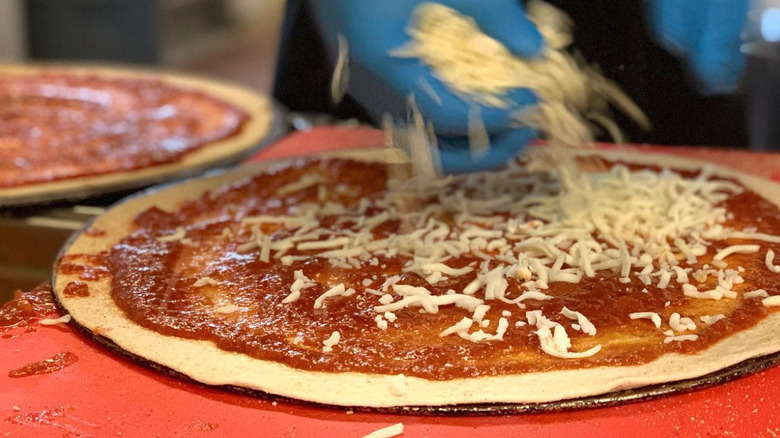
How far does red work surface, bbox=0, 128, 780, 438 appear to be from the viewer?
1.57m

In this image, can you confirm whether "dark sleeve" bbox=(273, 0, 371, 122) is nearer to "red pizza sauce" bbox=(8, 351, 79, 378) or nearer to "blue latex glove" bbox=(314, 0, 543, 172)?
"blue latex glove" bbox=(314, 0, 543, 172)

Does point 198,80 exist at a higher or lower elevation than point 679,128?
lower

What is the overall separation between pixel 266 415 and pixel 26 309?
2.52 ft

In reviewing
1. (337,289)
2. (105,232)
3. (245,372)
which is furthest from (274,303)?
(105,232)

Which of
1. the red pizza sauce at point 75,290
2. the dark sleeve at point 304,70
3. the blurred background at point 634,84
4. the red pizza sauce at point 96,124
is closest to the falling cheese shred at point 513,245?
the red pizza sauce at point 75,290

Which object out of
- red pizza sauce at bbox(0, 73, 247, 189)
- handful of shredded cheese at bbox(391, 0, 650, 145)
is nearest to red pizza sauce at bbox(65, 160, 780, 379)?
handful of shredded cheese at bbox(391, 0, 650, 145)

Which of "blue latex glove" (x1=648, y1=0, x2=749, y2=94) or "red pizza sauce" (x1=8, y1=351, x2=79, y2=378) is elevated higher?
"blue latex glove" (x1=648, y1=0, x2=749, y2=94)

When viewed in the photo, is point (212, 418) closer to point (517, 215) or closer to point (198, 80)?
point (517, 215)

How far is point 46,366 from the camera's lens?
1.81m

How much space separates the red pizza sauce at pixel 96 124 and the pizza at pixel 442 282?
60 centimetres

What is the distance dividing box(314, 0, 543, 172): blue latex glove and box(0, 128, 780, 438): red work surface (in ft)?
2.68

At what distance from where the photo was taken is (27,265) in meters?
2.72

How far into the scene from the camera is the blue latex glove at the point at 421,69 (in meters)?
2.13

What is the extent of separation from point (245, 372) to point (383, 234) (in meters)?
0.82
